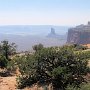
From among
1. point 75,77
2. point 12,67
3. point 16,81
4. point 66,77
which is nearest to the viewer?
point 66,77

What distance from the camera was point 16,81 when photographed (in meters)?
35.9

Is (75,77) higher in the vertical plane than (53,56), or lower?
lower

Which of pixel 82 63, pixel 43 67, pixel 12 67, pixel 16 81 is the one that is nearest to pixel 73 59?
pixel 82 63

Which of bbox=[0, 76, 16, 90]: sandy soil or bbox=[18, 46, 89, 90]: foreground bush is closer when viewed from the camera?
bbox=[18, 46, 89, 90]: foreground bush

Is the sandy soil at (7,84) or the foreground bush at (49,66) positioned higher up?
the foreground bush at (49,66)

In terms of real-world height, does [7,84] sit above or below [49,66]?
below

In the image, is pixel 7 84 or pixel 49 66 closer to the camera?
pixel 49 66

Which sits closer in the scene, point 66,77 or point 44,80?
point 66,77

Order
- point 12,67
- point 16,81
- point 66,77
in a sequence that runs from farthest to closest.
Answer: point 12,67 → point 16,81 → point 66,77

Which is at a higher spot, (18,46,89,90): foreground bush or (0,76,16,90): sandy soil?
(18,46,89,90): foreground bush

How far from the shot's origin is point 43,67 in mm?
33750

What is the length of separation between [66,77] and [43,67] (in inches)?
153

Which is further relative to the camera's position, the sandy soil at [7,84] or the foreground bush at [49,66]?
the sandy soil at [7,84]

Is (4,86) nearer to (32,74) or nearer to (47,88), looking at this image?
(32,74)
